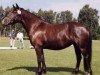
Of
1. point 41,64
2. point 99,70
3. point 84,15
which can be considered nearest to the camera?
point 41,64

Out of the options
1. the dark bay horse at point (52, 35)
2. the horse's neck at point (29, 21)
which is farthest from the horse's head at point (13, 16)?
the horse's neck at point (29, 21)

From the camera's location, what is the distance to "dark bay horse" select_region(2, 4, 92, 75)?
470 inches

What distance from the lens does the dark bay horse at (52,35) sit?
1193 centimetres

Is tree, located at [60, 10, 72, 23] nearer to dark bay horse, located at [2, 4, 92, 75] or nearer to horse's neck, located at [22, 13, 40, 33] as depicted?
horse's neck, located at [22, 13, 40, 33]

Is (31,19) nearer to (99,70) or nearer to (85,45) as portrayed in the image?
(85,45)

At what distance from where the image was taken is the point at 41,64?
500 inches

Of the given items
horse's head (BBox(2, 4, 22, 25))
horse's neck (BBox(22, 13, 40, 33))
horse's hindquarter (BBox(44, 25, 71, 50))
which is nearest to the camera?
horse's hindquarter (BBox(44, 25, 71, 50))

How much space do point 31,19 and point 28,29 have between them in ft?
1.57

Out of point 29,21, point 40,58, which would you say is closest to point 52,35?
point 40,58

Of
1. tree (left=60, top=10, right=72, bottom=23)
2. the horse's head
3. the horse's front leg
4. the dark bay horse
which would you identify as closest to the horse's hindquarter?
the dark bay horse

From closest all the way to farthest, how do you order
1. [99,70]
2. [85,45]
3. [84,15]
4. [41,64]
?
[85,45]
[41,64]
[99,70]
[84,15]

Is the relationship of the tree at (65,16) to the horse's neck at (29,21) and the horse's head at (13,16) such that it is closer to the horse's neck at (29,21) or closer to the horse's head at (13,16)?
the horse's neck at (29,21)

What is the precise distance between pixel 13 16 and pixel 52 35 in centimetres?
189

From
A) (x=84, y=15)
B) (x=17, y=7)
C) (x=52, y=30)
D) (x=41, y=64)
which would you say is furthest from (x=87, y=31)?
(x=84, y=15)
